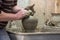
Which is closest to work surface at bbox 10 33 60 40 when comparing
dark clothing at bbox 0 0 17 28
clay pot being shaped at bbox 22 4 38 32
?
clay pot being shaped at bbox 22 4 38 32

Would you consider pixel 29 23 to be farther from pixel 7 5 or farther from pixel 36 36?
pixel 7 5

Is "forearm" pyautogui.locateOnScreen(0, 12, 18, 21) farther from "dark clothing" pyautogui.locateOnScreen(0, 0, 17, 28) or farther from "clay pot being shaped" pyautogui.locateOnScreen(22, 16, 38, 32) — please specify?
"clay pot being shaped" pyautogui.locateOnScreen(22, 16, 38, 32)

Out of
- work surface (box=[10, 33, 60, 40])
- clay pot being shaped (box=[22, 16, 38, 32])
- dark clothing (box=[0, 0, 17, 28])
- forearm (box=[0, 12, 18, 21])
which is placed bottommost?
work surface (box=[10, 33, 60, 40])

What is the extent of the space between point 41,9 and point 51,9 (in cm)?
16

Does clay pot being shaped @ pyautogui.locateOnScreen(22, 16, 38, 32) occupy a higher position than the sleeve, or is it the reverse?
the sleeve

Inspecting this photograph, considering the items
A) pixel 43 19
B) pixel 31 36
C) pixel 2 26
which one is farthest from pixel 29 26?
pixel 2 26

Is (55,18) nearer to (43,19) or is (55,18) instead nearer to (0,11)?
(43,19)

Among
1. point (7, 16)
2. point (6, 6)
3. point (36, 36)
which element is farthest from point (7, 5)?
point (36, 36)

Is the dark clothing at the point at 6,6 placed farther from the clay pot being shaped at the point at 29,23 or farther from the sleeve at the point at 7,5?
the clay pot being shaped at the point at 29,23

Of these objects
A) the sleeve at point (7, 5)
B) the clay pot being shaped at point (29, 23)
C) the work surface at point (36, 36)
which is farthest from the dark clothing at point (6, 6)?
the clay pot being shaped at point (29, 23)

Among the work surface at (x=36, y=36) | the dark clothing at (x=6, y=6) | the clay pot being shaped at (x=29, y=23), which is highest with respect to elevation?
the dark clothing at (x=6, y=6)

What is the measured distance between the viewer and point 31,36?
2.12 meters

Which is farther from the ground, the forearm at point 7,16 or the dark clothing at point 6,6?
the dark clothing at point 6,6

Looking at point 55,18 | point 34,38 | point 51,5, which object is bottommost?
point 34,38
